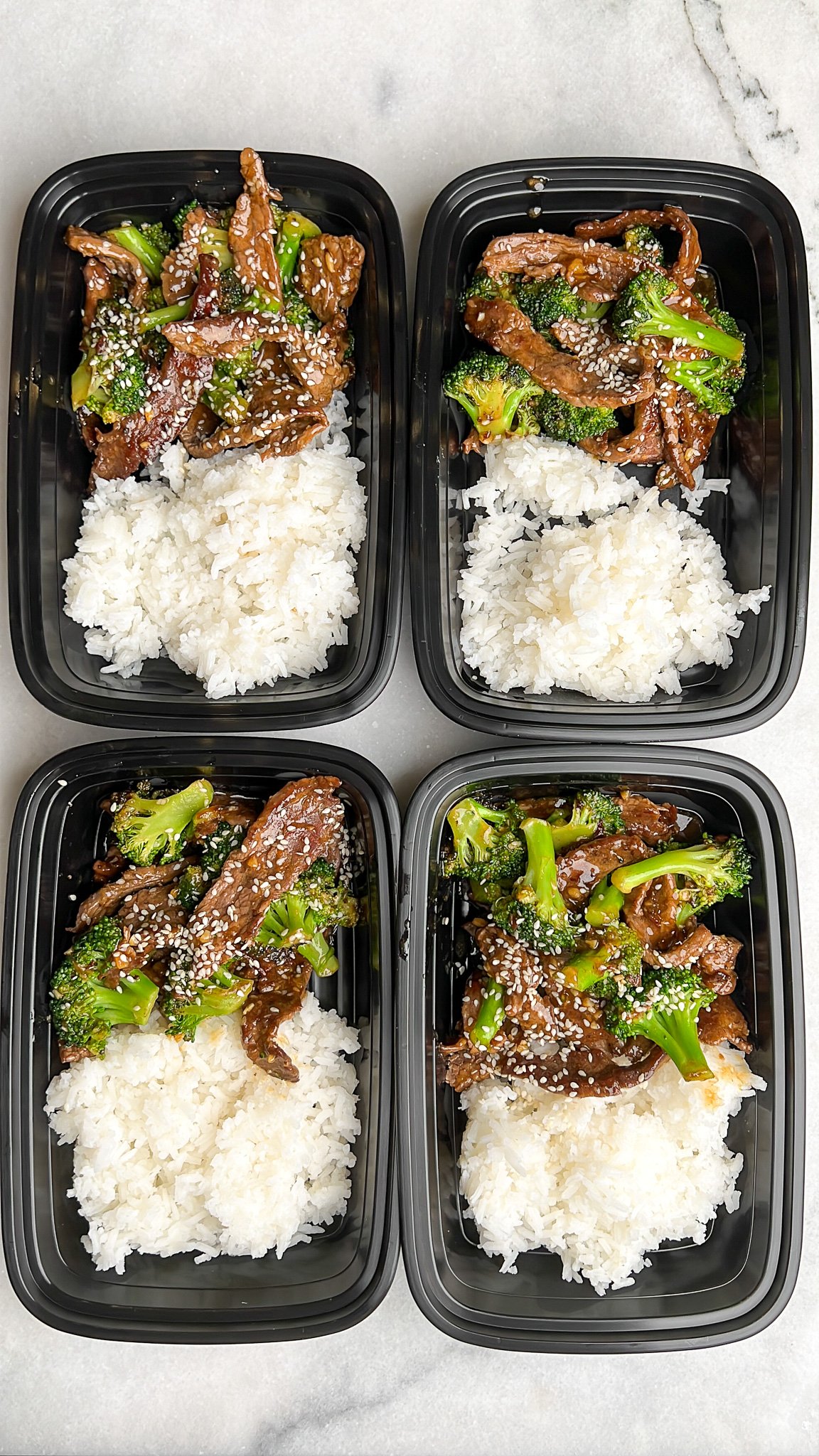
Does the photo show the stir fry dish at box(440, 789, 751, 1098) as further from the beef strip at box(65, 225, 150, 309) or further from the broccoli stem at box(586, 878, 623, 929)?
the beef strip at box(65, 225, 150, 309)

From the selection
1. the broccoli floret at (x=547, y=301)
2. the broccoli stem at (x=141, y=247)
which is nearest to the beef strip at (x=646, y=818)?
the broccoli floret at (x=547, y=301)

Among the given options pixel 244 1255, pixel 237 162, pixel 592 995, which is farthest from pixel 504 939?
pixel 237 162

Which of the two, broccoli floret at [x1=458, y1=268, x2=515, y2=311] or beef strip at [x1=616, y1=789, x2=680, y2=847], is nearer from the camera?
broccoli floret at [x1=458, y1=268, x2=515, y2=311]

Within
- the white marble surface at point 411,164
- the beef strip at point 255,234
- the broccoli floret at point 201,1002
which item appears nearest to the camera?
the beef strip at point 255,234

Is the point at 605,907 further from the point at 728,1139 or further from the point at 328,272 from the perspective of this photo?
the point at 328,272

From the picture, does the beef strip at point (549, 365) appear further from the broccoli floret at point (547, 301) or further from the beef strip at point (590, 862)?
the beef strip at point (590, 862)

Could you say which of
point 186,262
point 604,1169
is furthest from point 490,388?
Result: point 604,1169

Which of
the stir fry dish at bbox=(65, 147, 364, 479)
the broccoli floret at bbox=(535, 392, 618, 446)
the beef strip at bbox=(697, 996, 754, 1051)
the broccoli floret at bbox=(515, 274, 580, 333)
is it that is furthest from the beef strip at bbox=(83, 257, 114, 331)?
the beef strip at bbox=(697, 996, 754, 1051)
